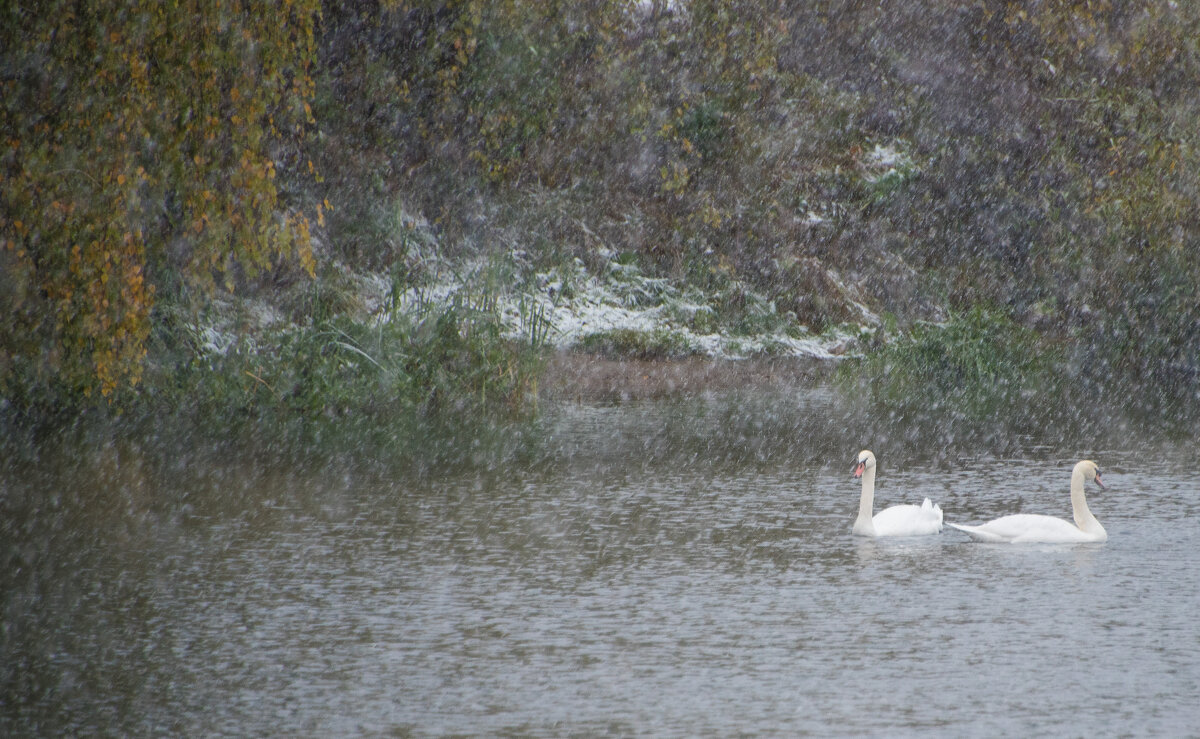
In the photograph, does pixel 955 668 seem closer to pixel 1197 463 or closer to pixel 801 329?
pixel 1197 463

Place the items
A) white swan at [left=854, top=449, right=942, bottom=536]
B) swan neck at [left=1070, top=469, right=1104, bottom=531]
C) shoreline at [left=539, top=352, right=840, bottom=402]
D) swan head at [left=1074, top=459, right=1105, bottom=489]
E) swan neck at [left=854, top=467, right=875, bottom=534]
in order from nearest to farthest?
1. swan neck at [left=1070, top=469, right=1104, bottom=531]
2. white swan at [left=854, top=449, right=942, bottom=536]
3. swan neck at [left=854, top=467, right=875, bottom=534]
4. swan head at [left=1074, top=459, right=1105, bottom=489]
5. shoreline at [left=539, top=352, right=840, bottom=402]

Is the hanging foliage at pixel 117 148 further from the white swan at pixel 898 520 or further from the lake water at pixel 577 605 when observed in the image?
the white swan at pixel 898 520

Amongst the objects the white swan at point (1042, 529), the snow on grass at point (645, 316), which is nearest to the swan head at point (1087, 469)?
the white swan at point (1042, 529)

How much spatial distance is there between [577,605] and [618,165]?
16546 mm

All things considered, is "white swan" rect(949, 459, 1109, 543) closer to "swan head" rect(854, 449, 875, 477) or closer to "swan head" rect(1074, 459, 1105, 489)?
"swan head" rect(1074, 459, 1105, 489)

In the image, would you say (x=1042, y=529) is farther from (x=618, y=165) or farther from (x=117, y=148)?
(x=618, y=165)

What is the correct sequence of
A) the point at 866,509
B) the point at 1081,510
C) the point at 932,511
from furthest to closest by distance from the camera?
the point at 866,509 < the point at 932,511 < the point at 1081,510

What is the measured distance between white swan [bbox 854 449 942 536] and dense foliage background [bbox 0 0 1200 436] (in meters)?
4.63


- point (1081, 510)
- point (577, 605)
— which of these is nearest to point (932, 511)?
point (1081, 510)

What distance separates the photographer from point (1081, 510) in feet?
38.6

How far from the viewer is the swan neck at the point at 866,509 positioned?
12008 millimetres

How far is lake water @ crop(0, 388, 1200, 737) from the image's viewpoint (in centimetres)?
743

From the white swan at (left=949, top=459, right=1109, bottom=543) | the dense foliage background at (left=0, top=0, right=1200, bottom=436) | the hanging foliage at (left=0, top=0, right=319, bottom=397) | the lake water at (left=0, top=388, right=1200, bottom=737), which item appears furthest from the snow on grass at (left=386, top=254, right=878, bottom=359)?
the white swan at (left=949, top=459, right=1109, bottom=543)

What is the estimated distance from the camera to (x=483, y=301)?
19.3m
